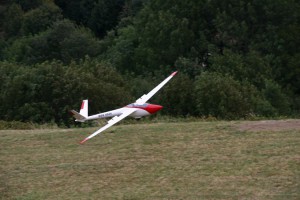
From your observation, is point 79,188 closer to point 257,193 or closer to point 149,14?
point 257,193

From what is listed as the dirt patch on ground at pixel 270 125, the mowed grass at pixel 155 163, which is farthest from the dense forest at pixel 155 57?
the mowed grass at pixel 155 163

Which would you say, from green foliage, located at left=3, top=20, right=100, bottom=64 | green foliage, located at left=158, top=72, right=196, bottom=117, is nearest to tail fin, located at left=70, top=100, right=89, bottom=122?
green foliage, located at left=158, top=72, right=196, bottom=117

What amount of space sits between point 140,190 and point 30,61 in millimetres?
53860

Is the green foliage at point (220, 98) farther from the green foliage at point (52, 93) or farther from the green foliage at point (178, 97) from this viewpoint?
the green foliage at point (52, 93)

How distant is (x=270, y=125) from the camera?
77.0 feet

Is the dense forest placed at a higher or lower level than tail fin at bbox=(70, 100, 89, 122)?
higher

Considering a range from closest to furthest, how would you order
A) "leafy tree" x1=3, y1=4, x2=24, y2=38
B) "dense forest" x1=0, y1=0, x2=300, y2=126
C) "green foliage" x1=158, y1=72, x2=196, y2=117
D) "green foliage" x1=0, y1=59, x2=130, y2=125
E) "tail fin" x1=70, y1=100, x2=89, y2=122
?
1. "tail fin" x1=70, y1=100, x2=89, y2=122
2. "green foliage" x1=158, y1=72, x2=196, y2=117
3. "green foliage" x1=0, y1=59, x2=130, y2=125
4. "dense forest" x1=0, y1=0, x2=300, y2=126
5. "leafy tree" x1=3, y1=4, x2=24, y2=38

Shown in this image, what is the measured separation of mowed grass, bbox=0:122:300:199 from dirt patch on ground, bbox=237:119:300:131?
0.39m

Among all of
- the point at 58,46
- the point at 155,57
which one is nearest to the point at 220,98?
the point at 155,57

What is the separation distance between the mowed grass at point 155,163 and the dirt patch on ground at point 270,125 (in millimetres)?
389

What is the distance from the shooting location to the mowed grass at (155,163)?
1814 cm

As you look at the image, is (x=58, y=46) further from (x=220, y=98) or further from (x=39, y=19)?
(x=220, y=98)

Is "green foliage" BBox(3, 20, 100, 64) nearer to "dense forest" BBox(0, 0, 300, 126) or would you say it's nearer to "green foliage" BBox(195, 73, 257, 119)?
"dense forest" BBox(0, 0, 300, 126)

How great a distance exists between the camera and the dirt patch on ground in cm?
2300
